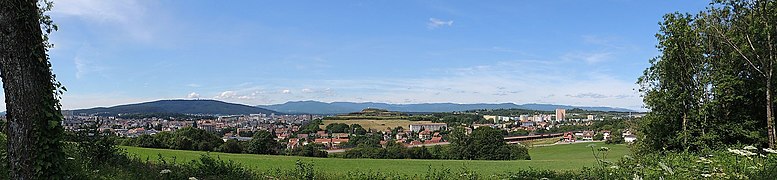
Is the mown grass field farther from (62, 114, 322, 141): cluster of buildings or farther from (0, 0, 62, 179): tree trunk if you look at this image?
(0, 0, 62, 179): tree trunk

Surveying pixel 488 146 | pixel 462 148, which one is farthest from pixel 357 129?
pixel 488 146

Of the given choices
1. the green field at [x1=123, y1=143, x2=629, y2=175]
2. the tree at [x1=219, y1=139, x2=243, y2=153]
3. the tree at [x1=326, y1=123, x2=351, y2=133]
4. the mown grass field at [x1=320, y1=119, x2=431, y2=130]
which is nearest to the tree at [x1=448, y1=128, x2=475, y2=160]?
the green field at [x1=123, y1=143, x2=629, y2=175]

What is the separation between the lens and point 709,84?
24219mm

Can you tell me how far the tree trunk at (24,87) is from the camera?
17.8ft

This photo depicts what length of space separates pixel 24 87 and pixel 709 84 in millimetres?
27526

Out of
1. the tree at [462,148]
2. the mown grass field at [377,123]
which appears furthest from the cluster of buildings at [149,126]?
the tree at [462,148]

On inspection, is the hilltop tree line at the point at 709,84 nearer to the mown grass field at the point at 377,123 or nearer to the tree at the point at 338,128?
the tree at the point at 338,128

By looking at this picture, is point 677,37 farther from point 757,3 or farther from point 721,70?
point 757,3

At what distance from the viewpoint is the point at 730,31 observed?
2125cm

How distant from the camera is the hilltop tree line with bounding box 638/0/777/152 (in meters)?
21.4

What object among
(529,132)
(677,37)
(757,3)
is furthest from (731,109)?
(529,132)

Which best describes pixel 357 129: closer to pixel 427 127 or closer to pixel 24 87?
pixel 427 127

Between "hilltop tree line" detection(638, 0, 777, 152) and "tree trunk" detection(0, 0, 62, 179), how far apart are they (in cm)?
2351

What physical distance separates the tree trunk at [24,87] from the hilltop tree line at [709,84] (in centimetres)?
2351
